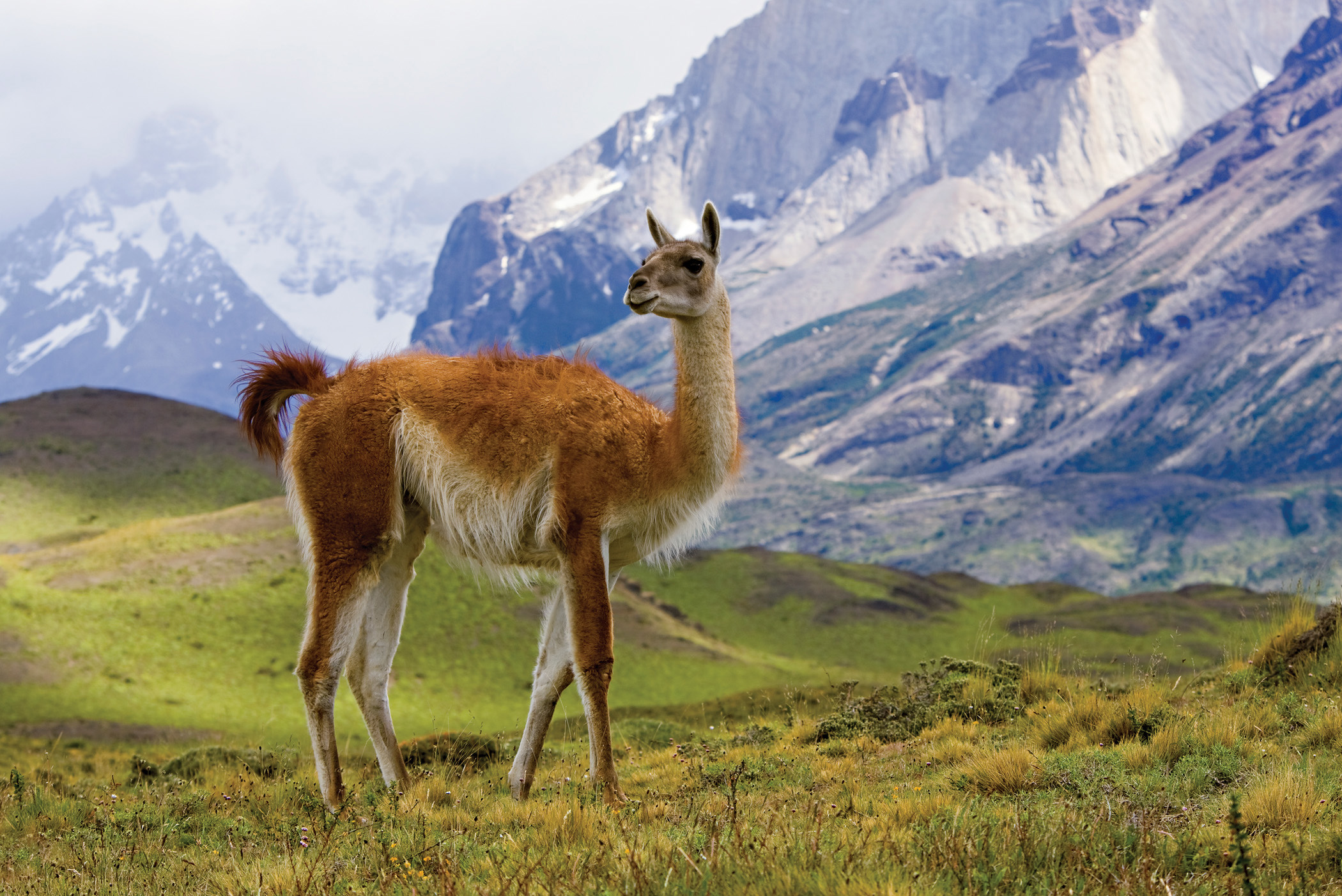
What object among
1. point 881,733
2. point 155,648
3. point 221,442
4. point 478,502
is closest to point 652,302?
point 478,502

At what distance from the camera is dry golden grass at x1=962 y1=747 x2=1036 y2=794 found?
260 inches

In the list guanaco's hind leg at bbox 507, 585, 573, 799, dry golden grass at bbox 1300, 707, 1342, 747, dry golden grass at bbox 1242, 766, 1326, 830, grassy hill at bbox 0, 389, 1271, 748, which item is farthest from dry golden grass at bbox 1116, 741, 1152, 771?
guanaco's hind leg at bbox 507, 585, 573, 799

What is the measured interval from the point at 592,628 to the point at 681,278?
105 inches

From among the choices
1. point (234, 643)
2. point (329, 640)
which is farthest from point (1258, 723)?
point (234, 643)

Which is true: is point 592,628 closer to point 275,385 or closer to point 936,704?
point 275,385

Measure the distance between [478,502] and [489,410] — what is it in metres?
0.72

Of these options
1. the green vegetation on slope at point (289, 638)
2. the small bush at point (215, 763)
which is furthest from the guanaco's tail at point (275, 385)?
the green vegetation on slope at point (289, 638)

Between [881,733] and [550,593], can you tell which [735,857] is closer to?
[550,593]

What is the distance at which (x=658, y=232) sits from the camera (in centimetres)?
836

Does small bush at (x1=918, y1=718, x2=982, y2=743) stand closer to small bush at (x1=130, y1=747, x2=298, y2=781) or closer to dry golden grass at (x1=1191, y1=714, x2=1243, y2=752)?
dry golden grass at (x1=1191, y1=714, x2=1243, y2=752)

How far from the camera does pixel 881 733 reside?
992cm

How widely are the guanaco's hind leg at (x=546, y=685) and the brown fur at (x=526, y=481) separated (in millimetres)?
14

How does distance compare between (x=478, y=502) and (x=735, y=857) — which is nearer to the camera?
(x=735, y=857)

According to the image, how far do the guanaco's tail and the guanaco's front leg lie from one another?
2.78 m
